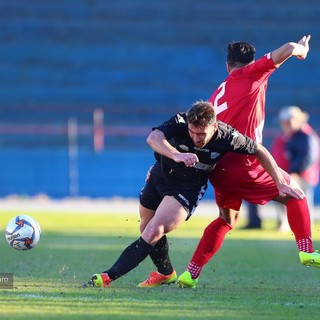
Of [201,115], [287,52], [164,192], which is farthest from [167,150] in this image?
[287,52]

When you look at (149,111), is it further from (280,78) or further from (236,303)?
(236,303)

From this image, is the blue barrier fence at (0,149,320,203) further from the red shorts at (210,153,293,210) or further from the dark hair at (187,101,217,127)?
the dark hair at (187,101,217,127)

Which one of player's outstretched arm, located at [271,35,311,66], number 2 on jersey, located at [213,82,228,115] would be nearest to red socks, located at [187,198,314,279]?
number 2 on jersey, located at [213,82,228,115]

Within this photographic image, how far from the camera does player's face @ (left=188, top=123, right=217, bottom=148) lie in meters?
7.74

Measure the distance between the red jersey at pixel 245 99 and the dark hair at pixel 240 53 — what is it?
0.11 metres

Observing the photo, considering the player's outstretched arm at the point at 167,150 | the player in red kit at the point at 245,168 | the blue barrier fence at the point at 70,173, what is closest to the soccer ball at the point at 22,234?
the player in red kit at the point at 245,168

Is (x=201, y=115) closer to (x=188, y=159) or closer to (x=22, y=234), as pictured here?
(x=188, y=159)

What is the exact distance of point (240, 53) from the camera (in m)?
8.64

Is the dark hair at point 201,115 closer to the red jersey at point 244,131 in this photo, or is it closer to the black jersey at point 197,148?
the black jersey at point 197,148

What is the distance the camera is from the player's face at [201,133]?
A: 7738 millimetres

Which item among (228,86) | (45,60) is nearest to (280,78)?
(45,60)

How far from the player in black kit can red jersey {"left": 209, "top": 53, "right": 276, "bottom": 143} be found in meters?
0.45

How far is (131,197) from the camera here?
74.7ft

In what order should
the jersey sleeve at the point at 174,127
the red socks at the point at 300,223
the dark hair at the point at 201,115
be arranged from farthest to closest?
the red socks at the point at 300,223, the jersey sleeve at the point at 174,127, the dark hair at the point at 201,115
